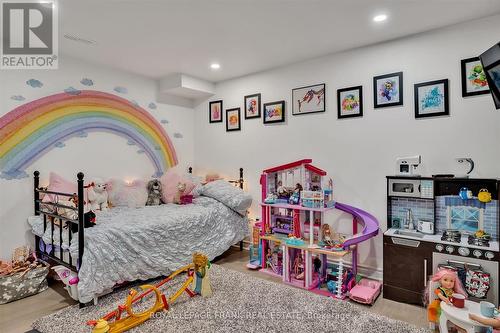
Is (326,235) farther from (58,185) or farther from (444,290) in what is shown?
(58,185)

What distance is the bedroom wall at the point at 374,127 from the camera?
8.38 feet

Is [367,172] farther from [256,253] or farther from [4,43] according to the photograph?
[4,43]

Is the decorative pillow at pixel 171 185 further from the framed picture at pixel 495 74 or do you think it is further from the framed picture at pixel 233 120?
the framed picture at pixel 495 74

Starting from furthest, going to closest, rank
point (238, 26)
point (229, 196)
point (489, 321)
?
point (229, 196)
point (238, 26)
point (489, 321)

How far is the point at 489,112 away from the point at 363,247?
1744mm

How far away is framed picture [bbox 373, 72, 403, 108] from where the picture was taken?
114 inches

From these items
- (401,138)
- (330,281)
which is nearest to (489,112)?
(401,138)

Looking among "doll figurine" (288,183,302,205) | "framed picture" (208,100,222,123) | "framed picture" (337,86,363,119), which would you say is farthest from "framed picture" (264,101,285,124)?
"doll figurine" (288,183,302,205)

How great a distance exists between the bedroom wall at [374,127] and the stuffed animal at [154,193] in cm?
118

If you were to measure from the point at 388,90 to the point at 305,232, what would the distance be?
1753mm

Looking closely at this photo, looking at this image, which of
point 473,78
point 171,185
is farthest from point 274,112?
point 473,78

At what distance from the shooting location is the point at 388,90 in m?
2.96

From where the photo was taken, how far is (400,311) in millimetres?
2373

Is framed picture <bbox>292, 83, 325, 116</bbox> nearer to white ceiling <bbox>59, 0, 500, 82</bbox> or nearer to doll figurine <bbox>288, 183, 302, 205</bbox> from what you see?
white ceiling <bbox>59, 0, 500, 82</bbox>
